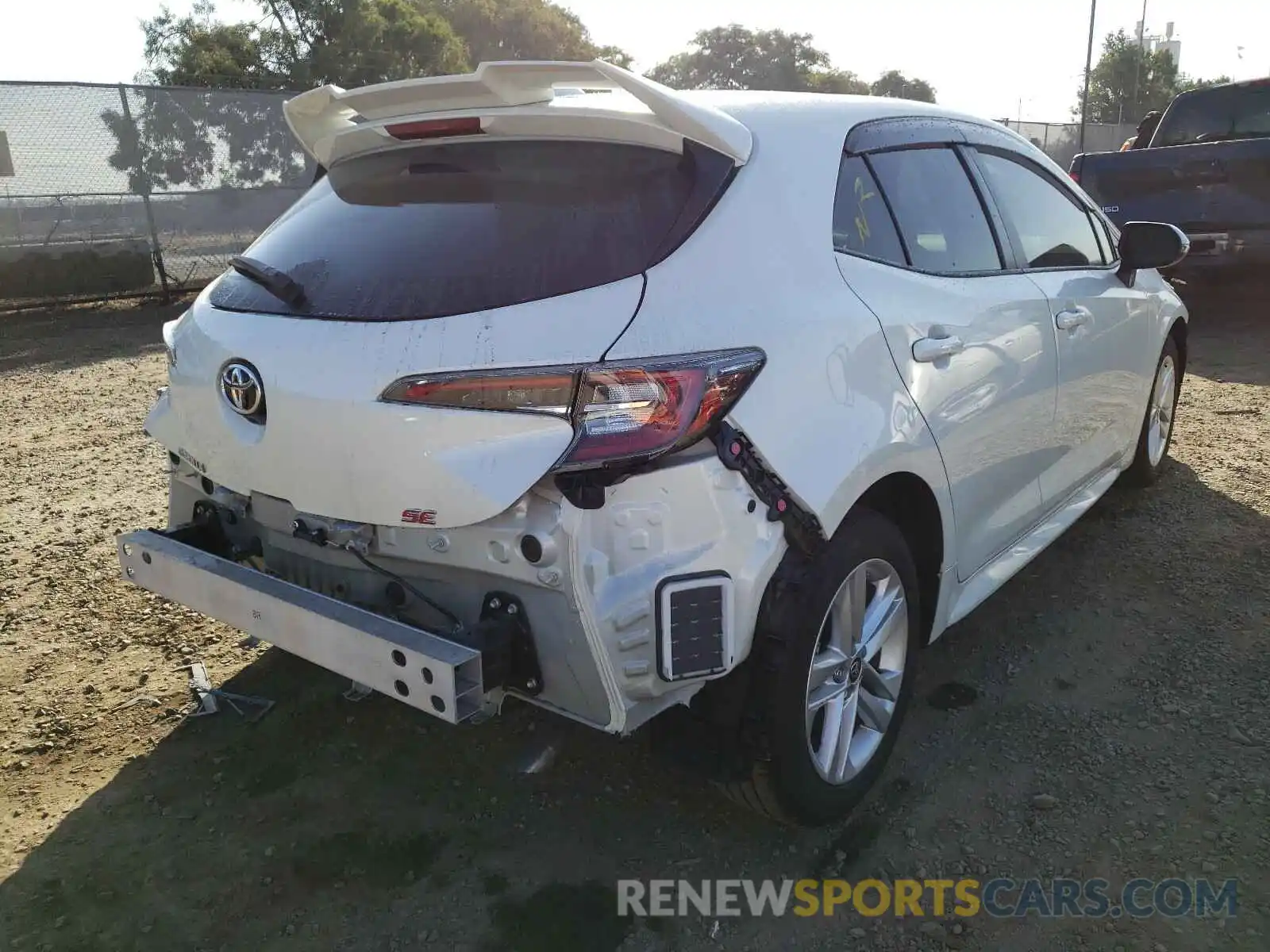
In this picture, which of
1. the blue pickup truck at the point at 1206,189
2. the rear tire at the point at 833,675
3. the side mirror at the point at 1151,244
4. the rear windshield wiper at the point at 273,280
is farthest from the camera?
the blue pickup truck at the point at 1206,189

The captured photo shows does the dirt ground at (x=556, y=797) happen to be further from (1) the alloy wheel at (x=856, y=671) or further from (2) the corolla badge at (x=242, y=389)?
(2) the corolla badge at (x=242, y=389)

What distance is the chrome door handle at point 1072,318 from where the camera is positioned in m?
3.44

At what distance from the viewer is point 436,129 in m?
2.51

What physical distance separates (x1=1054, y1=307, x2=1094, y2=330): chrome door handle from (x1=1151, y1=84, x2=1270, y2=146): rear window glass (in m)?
7.26

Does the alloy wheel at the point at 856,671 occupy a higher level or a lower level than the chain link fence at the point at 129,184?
lower

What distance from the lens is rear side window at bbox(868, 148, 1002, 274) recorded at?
285cm

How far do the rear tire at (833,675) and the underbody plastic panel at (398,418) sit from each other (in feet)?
2.26

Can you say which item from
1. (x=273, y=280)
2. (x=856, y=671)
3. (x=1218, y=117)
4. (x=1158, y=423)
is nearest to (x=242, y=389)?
Result: (x=273, y=280)

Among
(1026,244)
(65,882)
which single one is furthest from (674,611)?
(1026,244)

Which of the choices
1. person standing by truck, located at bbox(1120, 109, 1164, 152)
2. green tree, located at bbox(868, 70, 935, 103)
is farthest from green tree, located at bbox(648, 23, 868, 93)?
person standing by truck, located at bbox(1120, 109, 1164, 152)

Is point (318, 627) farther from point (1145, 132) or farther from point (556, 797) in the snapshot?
point (1145, 132)

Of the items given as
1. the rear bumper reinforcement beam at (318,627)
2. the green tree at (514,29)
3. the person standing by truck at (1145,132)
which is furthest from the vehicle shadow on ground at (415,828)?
the green tree at (514,29)

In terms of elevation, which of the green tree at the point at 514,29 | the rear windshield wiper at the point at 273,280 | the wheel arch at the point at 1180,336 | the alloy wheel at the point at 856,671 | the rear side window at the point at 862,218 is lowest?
the alloy wheel at the point at 856,671

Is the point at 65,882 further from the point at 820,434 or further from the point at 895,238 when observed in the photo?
the point at 895,238
